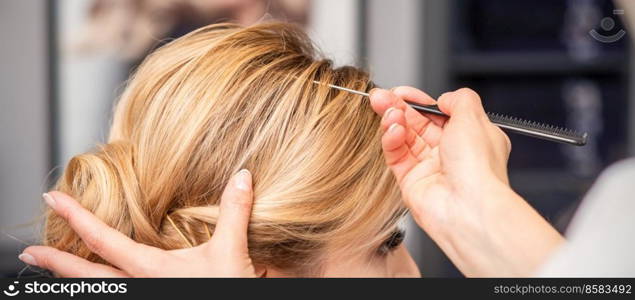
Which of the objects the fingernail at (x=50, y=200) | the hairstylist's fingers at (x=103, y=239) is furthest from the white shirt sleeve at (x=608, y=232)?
the fingernail at (x=50, y=200)

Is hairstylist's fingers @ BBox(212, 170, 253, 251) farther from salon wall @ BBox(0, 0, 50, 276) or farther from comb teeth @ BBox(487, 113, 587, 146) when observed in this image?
salon wall @ BBox(0, 0, 50, 276)

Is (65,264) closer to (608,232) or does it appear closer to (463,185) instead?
(463,185)

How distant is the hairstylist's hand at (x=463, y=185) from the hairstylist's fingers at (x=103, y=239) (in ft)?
0.95

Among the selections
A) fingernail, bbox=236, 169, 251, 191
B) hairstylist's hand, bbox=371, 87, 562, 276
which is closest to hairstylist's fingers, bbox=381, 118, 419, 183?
hairstylist's hand, bbox=371, 87, 562, 276

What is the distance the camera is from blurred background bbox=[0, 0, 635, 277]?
1611 mm

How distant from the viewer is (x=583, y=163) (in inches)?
64.4

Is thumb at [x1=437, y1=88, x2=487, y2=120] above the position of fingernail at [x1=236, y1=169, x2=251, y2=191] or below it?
above

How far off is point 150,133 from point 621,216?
1.70ft

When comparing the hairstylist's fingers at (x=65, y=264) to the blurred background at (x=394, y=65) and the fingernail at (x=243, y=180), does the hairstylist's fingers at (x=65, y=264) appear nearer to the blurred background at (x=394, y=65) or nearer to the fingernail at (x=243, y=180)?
the fingernail at (x=243, y=180)

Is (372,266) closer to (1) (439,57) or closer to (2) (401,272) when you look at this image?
(2) (401,272)

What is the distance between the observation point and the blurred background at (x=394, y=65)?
161 cm

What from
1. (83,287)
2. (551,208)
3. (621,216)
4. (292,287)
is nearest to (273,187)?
(292,287)

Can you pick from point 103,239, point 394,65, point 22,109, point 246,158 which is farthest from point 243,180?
point 22,109

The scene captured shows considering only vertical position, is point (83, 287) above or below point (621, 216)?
below
